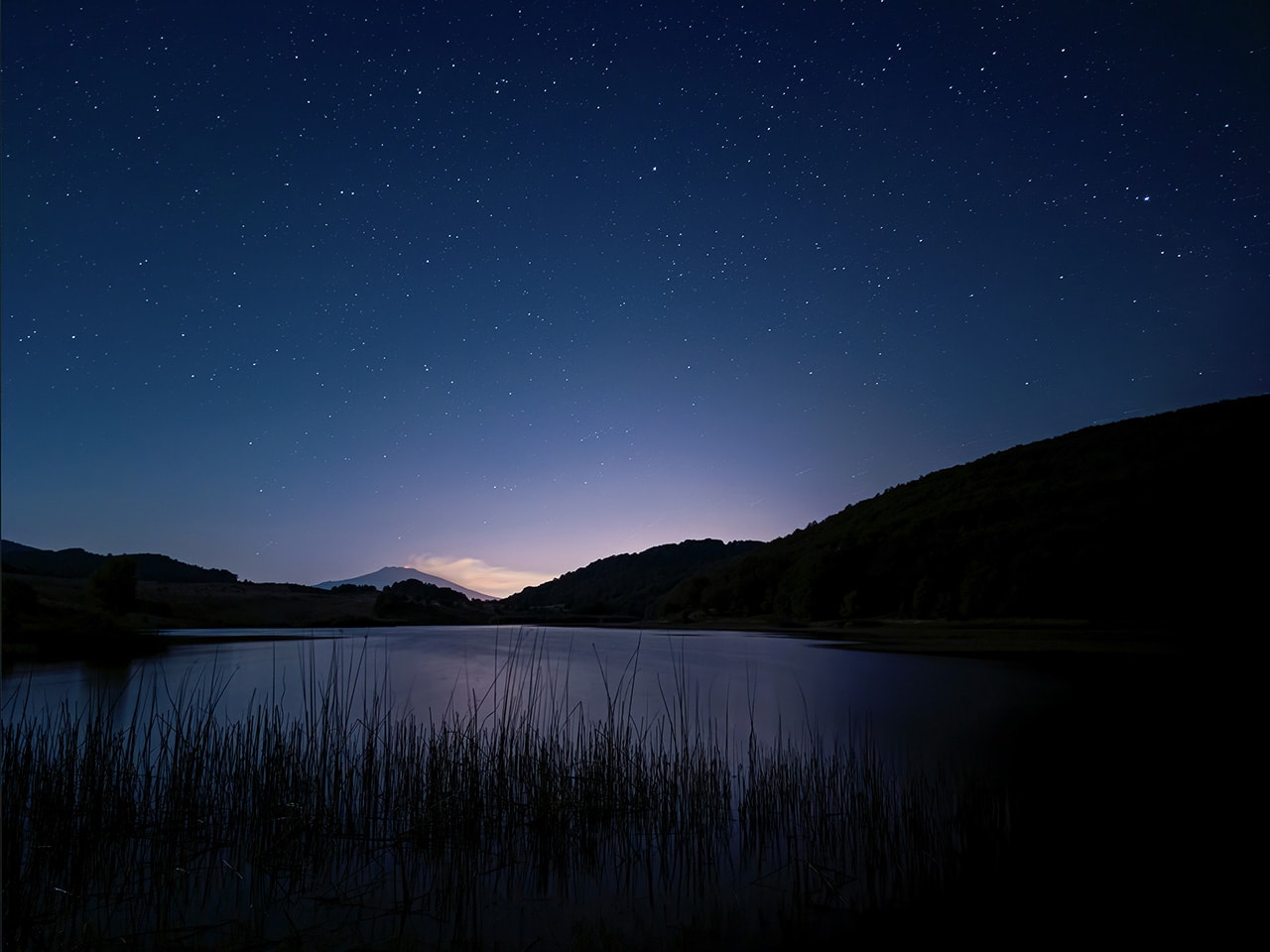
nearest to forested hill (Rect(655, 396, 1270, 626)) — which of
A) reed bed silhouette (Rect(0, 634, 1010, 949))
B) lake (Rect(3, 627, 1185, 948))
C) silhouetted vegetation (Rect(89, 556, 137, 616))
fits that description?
lake (Rect(3, 627, 1185, 948))

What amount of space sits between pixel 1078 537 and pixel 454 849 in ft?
124

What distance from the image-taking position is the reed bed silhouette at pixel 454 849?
4.57m

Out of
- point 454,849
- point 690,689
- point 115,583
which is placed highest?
point 115,583

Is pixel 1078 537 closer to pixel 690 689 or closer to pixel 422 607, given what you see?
pixel 690 689

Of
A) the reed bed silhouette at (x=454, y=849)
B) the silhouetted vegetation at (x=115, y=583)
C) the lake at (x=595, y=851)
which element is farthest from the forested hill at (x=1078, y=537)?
the silhouetted vegetation at (x=115, y=583)

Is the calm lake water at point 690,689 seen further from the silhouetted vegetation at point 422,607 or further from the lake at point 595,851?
the silhouetted vegetation at point 422,607

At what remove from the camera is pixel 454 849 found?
5523 mm

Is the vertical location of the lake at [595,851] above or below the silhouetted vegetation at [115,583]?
below

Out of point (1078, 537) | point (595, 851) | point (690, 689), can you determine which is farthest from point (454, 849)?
point (1078, 537)

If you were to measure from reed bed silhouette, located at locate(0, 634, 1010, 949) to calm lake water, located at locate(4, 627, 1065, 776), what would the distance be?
1073 mm

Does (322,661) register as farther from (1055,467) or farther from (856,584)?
(1055,467)

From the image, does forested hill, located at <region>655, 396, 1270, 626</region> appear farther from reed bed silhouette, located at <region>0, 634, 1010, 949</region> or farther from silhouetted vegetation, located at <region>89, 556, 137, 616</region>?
silhouetted vegetation, located at <region>89, 556, 137, 616</region>

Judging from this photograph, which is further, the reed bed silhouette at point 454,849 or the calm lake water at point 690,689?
the calm lake water at point 690,689

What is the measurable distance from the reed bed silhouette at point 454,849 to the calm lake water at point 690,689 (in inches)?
42.3
